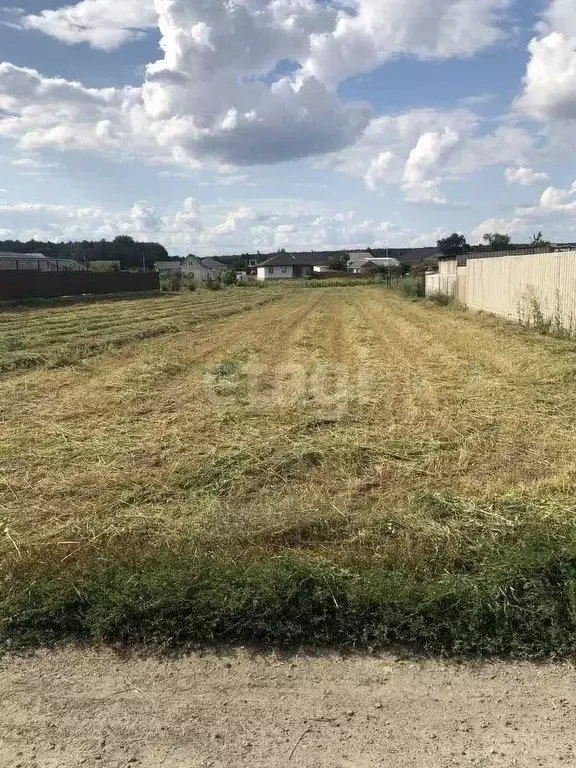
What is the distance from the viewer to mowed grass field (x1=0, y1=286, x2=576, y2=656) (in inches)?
138

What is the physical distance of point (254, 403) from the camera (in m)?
8.87

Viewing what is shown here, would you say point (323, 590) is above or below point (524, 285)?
below

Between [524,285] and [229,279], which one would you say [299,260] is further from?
[524,285]

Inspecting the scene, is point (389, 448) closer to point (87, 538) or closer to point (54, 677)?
point (87, 538)

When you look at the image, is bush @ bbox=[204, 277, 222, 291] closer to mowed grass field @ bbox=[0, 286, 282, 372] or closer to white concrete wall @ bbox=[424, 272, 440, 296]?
white concrete wall @ bbox=[424, 272, 440, 296]

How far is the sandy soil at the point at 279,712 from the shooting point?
8.50ft

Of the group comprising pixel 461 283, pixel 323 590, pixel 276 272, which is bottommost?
pixel 323 590

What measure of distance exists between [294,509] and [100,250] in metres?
134

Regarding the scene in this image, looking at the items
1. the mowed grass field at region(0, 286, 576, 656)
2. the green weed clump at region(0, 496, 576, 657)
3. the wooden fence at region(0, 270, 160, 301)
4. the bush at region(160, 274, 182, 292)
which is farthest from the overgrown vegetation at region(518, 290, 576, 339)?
the bush at region(160, 274, 182, 292)

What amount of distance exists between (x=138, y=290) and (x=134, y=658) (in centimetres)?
4634

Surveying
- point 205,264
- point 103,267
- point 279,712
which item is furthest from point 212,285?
point 205,264

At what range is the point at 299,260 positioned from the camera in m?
118

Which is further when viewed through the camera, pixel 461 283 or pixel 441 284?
pixel 441 284

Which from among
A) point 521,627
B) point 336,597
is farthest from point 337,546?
point 521,627
